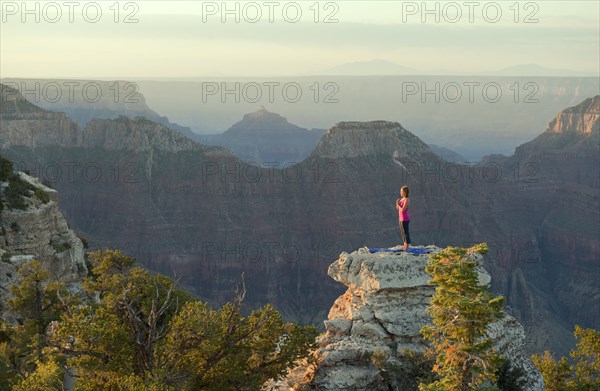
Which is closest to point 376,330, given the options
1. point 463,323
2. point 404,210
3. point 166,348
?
point 404,210

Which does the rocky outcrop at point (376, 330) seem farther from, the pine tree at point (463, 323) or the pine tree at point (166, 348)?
the pine tree at point (463, 323)

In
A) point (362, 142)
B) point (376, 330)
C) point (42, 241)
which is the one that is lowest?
point (42, 241)

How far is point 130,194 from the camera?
11638cm

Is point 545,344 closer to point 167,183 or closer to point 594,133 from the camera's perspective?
point 167,183

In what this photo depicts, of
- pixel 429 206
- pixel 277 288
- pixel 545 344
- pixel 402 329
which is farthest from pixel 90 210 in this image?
pixel 402 329

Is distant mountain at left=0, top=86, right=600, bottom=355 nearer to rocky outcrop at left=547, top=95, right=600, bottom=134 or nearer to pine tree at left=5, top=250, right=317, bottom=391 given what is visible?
rocky outcrop at left=547, top=95, right=600, bottom=134

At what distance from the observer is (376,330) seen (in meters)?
25.5

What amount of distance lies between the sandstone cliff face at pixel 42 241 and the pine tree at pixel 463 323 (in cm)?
2830

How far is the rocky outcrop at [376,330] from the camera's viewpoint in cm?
2392

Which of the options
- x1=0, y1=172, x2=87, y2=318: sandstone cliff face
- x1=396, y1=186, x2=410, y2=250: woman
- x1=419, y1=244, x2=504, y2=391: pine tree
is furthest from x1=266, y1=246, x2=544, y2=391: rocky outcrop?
x1=0, y1=172, x2=87, y2=318: sandstone cliff face

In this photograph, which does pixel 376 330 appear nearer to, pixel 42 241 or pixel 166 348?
pixel 166 348

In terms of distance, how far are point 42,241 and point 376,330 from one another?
27419 millimetres

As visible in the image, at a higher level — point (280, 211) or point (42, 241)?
point (42, 241)

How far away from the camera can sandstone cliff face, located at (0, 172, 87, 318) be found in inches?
1688
